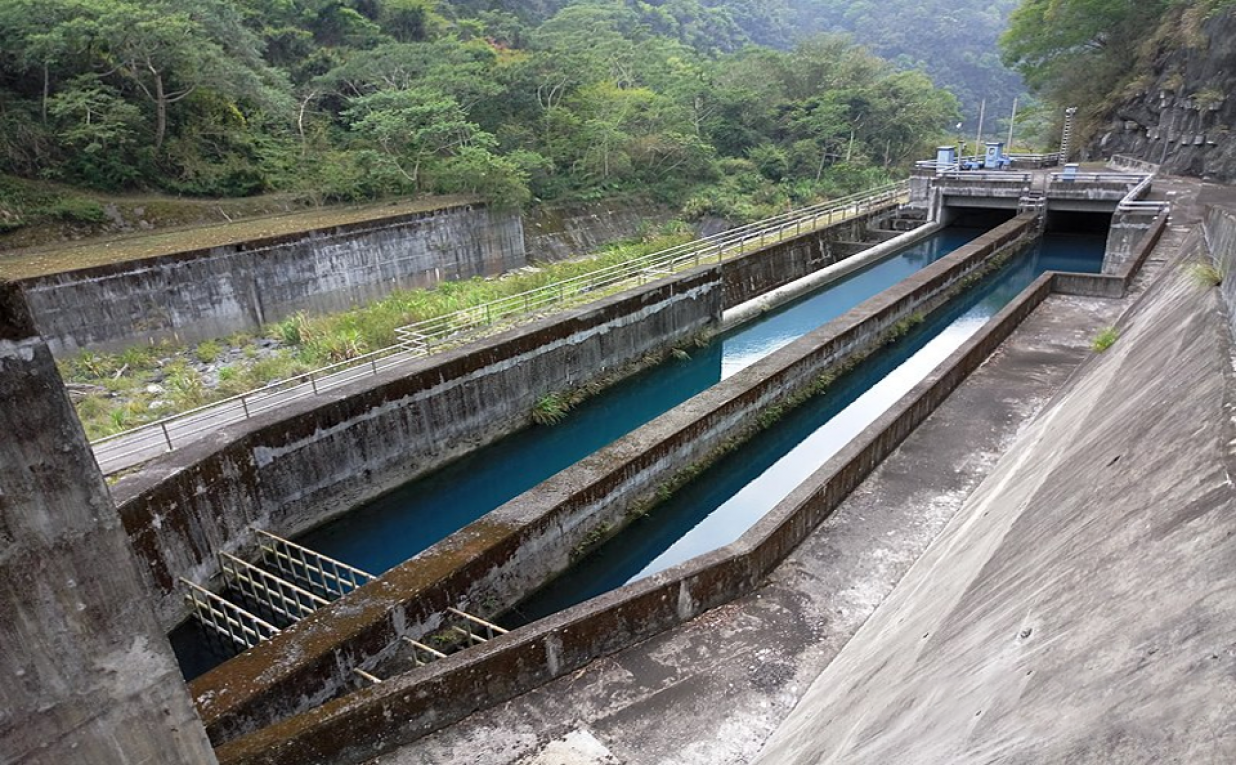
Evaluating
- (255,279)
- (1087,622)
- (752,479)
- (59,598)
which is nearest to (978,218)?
(752,479)

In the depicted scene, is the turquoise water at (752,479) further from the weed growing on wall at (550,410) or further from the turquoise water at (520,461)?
the weed growing on wall at (550,410)

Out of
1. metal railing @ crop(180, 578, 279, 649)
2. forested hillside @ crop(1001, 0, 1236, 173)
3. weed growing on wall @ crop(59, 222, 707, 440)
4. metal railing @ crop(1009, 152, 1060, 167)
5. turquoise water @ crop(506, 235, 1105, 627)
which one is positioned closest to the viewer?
metal railing @ crop(180, 578, 279, 649)

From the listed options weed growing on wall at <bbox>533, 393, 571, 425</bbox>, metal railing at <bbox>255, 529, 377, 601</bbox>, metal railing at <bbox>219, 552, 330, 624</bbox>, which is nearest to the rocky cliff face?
weed growing on wall at <bbox>533, 393, 571, 425</bbox>

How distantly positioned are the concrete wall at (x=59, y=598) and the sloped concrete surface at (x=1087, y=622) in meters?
3.02

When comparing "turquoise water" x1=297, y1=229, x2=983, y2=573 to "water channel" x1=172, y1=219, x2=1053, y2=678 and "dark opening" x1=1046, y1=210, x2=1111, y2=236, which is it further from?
"dark opening" x1=1046, y1=210, x2=1111, y2=236

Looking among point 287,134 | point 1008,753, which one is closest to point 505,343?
point 1008,753

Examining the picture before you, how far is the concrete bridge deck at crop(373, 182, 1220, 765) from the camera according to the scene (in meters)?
4.70

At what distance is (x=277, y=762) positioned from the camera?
165 inches

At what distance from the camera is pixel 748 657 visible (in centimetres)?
556

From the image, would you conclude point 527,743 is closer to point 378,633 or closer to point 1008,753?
point 378,633

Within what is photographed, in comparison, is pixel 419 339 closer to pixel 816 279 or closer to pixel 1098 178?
pixel 816 279

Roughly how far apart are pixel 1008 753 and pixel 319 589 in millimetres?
8458

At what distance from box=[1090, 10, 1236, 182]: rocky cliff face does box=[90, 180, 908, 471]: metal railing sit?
1574 cm

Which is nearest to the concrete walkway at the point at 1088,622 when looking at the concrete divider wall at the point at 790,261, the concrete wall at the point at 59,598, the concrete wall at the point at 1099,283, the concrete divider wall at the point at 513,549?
the concrete wall at the point at 59,598
